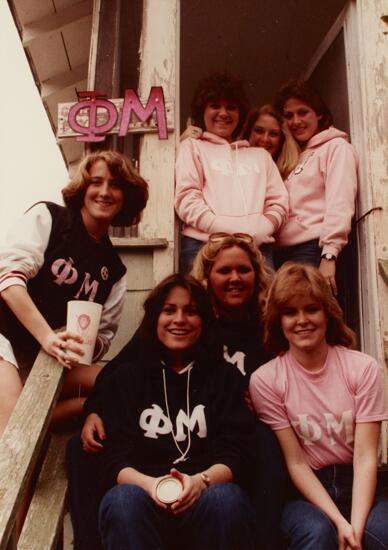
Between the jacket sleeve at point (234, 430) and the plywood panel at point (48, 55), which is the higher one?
the plywood panel at point (48, 55)

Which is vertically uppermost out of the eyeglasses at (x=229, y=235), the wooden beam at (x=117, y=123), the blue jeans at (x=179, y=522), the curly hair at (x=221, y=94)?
the curly hair at (x=221, y=94)

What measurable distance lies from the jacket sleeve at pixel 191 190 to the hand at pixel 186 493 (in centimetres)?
166

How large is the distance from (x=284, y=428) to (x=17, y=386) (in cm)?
99

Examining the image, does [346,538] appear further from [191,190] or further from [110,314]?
[191,190]

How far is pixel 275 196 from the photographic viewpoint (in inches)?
140

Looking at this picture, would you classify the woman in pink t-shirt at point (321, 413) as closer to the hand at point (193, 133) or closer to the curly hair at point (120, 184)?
the curly hair at point (120, 184)

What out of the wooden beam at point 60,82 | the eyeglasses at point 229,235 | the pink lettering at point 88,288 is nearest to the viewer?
the pink lettering at point 88,288

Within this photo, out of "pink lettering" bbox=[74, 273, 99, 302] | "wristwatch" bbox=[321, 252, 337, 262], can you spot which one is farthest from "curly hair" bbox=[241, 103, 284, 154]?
"pink lettering" bbox=[74, 273, 99, 302]

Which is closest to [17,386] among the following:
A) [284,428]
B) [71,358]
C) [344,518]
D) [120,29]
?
[71,358]

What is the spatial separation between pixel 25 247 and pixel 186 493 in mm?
1161

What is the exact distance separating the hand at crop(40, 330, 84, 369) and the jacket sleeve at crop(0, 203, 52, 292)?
0.29 meters

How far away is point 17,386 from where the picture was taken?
2295 mm

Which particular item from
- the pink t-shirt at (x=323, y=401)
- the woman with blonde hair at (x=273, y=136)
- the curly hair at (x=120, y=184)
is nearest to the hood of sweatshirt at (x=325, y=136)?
the woman with blonde hair at (x=273, y=136)

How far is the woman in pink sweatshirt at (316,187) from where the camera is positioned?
3395mm
